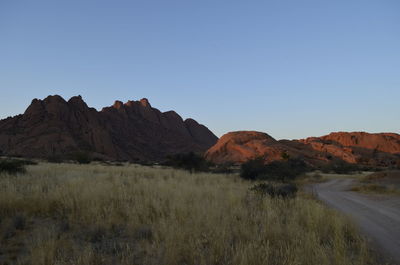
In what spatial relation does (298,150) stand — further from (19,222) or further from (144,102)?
(144,102)

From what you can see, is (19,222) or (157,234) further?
(19,222)

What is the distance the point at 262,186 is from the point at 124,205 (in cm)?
582

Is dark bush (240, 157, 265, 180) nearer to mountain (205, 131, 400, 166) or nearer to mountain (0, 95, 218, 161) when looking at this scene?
mountain (205, 131, 400, 166)

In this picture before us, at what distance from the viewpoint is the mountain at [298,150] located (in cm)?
6488

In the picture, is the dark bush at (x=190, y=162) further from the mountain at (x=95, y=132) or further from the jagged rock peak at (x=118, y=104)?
the jagged rock peak at (x=118, y=104)

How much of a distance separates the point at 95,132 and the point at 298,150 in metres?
60.7

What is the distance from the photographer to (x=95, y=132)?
83.2 meters

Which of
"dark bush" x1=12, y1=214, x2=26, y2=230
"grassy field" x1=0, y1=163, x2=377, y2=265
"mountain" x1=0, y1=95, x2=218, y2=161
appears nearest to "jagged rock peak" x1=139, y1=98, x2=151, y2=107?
"mountain" x1=0, y1=95, x2=218, y2=161

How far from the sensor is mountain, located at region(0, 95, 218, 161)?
70.6 m

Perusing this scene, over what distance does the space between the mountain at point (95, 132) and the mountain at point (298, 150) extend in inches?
1076

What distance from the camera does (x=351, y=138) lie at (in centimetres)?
9469

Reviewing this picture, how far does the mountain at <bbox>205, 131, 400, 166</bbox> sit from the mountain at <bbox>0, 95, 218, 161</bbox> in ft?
89.7

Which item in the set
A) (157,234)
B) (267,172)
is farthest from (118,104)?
(157,234)

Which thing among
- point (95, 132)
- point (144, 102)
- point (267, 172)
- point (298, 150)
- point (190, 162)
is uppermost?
point (144, 102)
